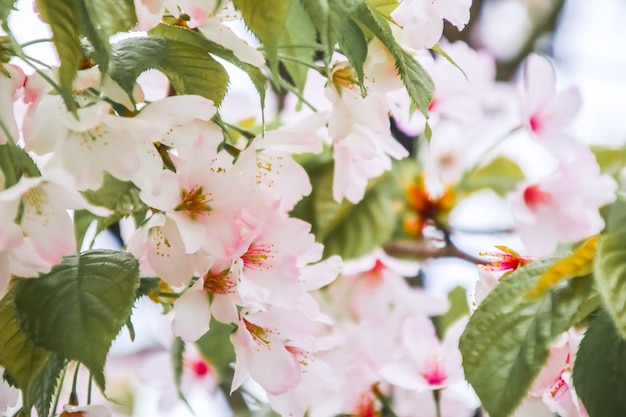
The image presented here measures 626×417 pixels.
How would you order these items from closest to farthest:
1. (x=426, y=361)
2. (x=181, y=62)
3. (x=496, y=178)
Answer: (x=181, y=62) < (x=426, y=361) < (x=496, y=178)

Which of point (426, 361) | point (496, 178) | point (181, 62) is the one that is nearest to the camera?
point (181, 62)

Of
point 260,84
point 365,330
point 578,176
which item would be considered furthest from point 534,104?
point 260,84

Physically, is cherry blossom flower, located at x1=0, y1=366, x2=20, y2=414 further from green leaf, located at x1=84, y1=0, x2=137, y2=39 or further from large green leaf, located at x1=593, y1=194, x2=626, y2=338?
large green leaf, located at x1=593, y1=194, x2=626, y2=338

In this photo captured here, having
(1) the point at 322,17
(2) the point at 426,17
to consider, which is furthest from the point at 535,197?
(1) the point at 322,17

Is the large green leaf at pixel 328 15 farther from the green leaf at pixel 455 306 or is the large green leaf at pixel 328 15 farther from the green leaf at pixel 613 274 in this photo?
the green leaf at pixel 455 306

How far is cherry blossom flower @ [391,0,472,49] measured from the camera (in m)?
0.53

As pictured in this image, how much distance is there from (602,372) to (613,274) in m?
0.06

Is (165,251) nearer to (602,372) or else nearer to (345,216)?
(602,372)

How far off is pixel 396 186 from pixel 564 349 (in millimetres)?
518

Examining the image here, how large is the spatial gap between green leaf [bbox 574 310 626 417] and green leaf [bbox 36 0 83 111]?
32 cm

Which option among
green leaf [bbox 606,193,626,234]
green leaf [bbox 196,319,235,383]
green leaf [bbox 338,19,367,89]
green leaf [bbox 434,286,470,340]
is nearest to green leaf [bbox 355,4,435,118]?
green leaf [bbox 338,19,367,89]

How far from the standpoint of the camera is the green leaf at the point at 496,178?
3.72ft

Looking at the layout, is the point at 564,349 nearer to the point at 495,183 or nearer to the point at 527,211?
the point at 527,211

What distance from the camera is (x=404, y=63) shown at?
540 millimetres
